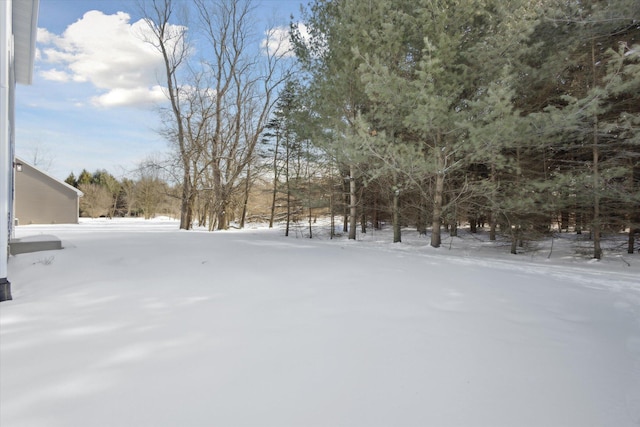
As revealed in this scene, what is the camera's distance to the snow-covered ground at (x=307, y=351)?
1.59 metres

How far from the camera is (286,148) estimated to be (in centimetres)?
1612

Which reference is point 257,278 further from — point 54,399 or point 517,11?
point 517,11

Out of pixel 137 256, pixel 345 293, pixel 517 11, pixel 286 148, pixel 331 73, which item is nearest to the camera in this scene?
pixel 345 293

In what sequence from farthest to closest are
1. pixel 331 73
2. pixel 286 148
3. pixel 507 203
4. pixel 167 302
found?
pixel 286 148 < pixel 331 73 < pixel 507 203 < pixel 167 302

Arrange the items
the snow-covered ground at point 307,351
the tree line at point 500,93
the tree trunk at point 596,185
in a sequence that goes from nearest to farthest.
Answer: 1. the snow-covered ground at point 307,351
2. the tree line at point 500,93
3. the tree trunk at point 596,185

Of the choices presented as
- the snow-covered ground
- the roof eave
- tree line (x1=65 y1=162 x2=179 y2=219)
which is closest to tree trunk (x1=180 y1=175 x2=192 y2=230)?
the roof eave

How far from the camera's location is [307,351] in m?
2.20

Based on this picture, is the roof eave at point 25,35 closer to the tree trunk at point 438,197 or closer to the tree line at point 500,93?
the tree line at point 500,93

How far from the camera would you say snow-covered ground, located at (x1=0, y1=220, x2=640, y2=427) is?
1.59 m

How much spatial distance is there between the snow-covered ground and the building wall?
73.3 feet

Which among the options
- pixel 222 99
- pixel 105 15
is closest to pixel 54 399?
pixel 105 15

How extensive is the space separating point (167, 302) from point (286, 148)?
1368 cm

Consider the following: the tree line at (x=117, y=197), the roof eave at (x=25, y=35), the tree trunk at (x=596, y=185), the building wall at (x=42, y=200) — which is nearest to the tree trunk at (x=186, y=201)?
the roof eave at (x=25, y=35)

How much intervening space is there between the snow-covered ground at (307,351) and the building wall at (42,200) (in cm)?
2233
